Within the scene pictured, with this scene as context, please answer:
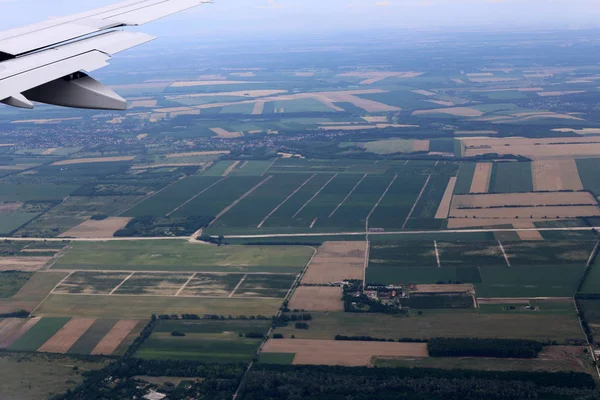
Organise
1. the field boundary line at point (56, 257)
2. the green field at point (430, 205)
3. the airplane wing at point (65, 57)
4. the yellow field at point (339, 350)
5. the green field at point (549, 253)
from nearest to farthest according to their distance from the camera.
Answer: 1. the airplane wing at point (65, 57)
2. the yellow field at point (339, 350)
3. the green field at point (549, 253)
4. the field boundary line at point (56, 257)
5. the green field at point (430, 205)

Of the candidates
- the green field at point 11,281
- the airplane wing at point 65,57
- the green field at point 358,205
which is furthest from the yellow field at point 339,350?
the airplane wing at point 65,57

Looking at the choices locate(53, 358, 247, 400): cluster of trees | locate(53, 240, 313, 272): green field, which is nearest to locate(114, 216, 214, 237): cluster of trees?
locate(53, 240, 313, 272): green field

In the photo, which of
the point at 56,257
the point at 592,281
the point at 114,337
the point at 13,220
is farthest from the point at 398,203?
the point at 13,220

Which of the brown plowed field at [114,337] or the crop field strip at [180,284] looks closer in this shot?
the brown plowed field at [114,337]

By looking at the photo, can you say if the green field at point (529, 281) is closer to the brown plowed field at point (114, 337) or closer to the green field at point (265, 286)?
the green field at point (265, 286)

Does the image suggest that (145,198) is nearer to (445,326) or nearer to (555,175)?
(555,175)
